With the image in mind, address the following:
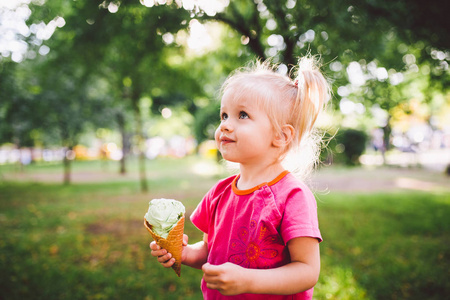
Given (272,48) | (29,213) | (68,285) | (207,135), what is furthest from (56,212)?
(207,135)

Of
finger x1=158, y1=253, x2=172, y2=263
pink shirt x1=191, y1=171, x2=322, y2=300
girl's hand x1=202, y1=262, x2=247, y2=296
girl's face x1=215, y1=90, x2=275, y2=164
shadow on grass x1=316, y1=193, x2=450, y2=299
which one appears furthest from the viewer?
shadow on grass x1=316, y1=193, x2=450, y2=299

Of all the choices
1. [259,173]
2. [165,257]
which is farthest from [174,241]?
[259,173]

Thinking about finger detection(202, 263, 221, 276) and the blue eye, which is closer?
finger detection(202, 263, 221, 276)

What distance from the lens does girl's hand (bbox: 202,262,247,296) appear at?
1198 mm

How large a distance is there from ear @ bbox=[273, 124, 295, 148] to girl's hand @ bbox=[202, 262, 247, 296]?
0.60 metres

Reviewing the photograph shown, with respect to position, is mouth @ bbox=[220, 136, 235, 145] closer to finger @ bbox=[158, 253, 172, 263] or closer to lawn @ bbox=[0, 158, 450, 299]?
finger @ bbox=[158, 253, 172, 263]

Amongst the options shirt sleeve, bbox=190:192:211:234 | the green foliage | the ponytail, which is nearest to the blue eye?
the ponytail

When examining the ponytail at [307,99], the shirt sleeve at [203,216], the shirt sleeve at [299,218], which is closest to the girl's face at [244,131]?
the ponytail at [307,99]

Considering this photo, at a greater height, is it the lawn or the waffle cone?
the waffle cone

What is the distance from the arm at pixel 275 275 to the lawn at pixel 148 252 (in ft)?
6.98

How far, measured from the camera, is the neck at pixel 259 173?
5.01 feet

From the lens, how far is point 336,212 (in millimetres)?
8711

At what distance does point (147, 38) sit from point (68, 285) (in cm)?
415

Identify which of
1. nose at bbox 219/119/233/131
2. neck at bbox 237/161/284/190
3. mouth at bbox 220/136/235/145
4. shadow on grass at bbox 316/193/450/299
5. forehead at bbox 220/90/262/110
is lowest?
shadow on grass at bbox 316/193/450/299
